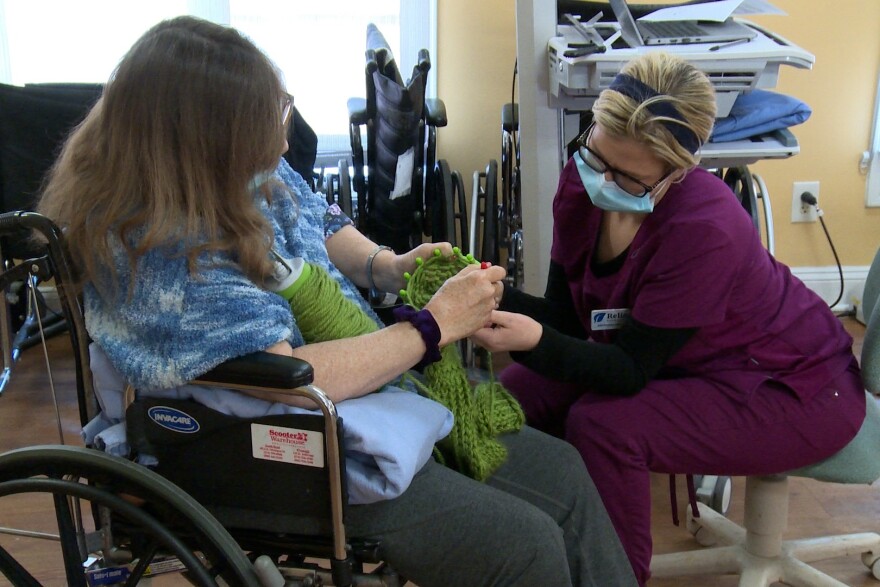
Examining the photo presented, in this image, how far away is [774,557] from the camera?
5.30ft

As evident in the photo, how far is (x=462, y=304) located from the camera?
47.4 inches

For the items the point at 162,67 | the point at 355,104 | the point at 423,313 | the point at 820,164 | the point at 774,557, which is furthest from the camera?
the point at 820,164

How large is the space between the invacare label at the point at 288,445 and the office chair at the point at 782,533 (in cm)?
82

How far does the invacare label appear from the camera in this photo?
3.31 ft

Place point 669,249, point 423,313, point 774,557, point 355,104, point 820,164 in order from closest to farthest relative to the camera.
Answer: point 423,313 → point 669,249 → point 774,557 → point 355,104 → point 820,164

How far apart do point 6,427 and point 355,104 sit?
1.39 m

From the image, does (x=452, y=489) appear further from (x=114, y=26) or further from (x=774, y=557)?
(x=114, y=26)

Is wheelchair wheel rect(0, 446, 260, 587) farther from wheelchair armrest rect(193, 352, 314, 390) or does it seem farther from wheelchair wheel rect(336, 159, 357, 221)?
wheelchair wheel rect(336, 159, 357, 221)

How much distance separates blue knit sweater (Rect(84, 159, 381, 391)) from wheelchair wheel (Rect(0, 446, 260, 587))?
0.12m

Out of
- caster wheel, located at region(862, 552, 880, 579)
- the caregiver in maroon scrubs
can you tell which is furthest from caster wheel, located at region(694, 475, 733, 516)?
the caregiver in maroon scrubs

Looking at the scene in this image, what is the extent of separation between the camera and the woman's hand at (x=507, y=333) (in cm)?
130

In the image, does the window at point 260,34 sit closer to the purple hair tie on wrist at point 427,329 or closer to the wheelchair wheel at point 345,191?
the wheelchair wheel at point 345,191

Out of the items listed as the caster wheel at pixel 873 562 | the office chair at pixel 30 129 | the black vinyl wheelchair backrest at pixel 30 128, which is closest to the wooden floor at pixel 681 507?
the caster wheel at pixel 873 562

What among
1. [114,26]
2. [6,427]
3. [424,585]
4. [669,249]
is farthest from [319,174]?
[424,585]
